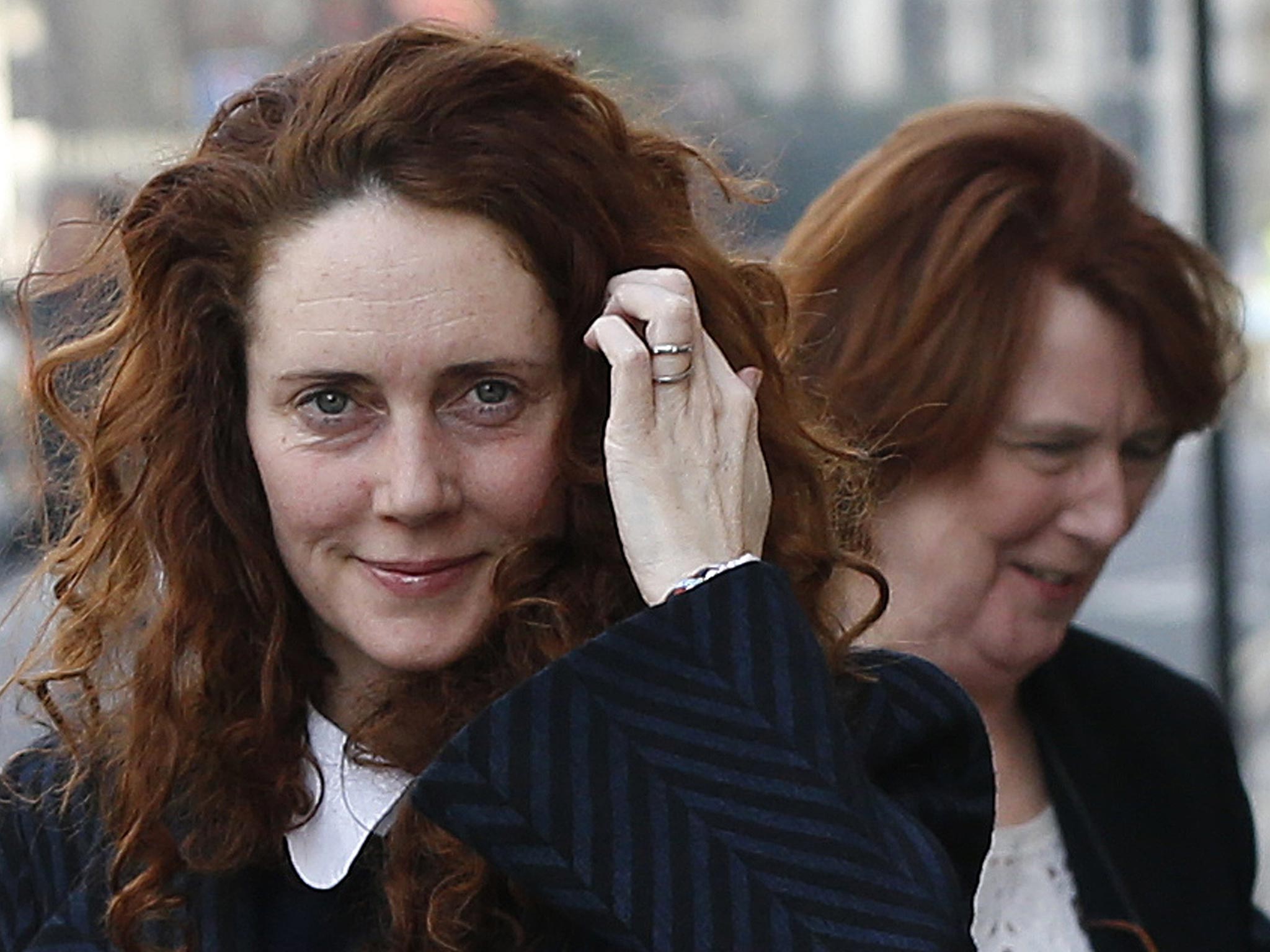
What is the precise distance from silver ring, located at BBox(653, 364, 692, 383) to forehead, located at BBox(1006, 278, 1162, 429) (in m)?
0.86

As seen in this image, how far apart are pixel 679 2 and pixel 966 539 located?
2305 mm

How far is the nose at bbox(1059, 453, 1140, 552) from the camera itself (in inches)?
107

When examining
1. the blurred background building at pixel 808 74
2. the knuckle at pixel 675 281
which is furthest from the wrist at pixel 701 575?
the blurred background building at pixel 808 74

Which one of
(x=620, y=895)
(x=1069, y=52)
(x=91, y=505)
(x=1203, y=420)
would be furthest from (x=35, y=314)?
(x=1069, y=52)

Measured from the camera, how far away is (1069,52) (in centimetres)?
485

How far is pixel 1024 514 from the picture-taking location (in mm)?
2715

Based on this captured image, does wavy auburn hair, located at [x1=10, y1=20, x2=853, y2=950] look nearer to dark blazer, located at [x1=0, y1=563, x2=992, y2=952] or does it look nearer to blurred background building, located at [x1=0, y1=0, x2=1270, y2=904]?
dark blazer, located at [x1=0, y1=563, x2=992, y2=952]

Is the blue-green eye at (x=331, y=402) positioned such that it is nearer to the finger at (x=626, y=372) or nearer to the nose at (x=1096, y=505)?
the finger at (x=626, y=372)

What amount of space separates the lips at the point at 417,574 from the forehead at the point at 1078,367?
979 millimetres

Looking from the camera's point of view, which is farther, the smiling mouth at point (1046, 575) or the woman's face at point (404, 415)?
the smiling mouth at point (1046, 575)

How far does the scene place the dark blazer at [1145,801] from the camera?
263cm

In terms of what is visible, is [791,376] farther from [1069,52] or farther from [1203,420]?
[1069,52]

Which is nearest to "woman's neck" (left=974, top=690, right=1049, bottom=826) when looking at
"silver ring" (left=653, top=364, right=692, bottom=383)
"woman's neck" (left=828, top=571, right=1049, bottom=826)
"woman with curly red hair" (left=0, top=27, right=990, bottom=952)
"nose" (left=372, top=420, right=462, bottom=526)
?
"woman's neck" (left=828, top=571, right=1049, bottom=826)

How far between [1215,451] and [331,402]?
125 inches
